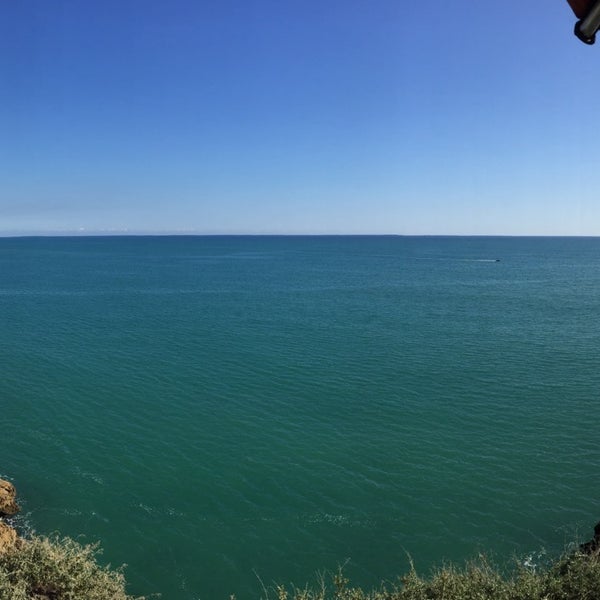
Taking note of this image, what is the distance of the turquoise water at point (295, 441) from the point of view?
2114 centimetres

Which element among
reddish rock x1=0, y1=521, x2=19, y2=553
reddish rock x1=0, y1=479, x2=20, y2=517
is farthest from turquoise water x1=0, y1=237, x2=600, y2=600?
reddish rock x1=0, y1=521, x2=19, y2=553

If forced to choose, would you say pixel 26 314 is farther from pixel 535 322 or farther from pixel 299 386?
pixel 535 322

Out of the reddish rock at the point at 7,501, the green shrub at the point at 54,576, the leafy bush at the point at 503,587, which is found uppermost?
the leafy bush at the point at 503,587

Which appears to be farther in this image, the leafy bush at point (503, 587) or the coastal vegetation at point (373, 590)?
the coastal vegetation at point (373, 590)

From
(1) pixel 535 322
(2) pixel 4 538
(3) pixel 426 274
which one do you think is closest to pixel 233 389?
(2) pixel 4 538

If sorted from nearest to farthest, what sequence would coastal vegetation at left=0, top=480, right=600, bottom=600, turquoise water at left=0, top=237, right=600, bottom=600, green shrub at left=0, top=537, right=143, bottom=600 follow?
coastal vegetation at left=0, top=480, right=600, bottom=600 → green shrub at left=0, top=537, right=143, bottom=600 → turquoise water at left=0, top=237, right=600, bottom=600

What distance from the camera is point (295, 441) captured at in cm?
2984

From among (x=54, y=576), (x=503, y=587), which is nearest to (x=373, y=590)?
(x=503, y=587)

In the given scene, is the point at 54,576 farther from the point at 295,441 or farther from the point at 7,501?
the point at 295,441

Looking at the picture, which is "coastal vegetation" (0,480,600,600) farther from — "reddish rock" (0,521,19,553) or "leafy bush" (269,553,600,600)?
"reddish rock" (0,521,19,553)

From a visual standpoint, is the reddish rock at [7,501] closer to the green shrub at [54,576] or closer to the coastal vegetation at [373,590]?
the coastal vegetation at [373,590]

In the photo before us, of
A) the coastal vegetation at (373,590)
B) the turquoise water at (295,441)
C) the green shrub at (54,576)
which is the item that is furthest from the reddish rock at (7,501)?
the green shrub at (54,576)

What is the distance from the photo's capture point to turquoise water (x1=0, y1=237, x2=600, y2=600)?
21141 mm

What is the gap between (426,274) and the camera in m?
129
